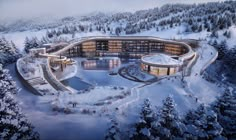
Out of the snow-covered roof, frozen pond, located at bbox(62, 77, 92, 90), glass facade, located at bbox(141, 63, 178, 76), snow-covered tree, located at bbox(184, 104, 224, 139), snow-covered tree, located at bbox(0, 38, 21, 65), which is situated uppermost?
snow-covered tree, located at bbox(0, 38, 21, 65)

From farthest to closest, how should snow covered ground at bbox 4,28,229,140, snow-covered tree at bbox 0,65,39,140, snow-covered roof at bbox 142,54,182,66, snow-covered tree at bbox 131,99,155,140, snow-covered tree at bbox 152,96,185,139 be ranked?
snow-covered roof at bbox 142,54,182,66 → snow covered ground at bbox 4,28,229,140 → snow-covered tree at bbox 152,96,185,139 → snow-covered tree at bbox 131,99,155,140 → snow-covered tree at bbox 0,65,39,140

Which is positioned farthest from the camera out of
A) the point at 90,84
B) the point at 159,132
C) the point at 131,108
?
the point at 90,84

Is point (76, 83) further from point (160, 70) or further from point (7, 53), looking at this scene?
point (7, 53)

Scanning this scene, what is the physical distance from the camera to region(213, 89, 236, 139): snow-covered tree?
19453mm

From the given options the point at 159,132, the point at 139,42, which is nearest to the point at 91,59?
the point at 139,42

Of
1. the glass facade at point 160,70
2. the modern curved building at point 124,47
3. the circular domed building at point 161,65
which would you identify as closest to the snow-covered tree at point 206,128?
the circular domed building at point 161,65

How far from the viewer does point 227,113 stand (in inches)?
803

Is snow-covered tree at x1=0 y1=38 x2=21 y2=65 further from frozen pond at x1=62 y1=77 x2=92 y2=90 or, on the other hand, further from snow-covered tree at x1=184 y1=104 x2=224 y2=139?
snow-covered tree at x1=184 y1=104 x2=224 y2=139

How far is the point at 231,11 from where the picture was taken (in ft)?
380

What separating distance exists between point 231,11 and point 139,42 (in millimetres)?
75070

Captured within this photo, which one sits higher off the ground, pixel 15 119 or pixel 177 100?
pixel 15 119

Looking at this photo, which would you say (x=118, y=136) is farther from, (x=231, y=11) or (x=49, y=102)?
(x=231, y=11)

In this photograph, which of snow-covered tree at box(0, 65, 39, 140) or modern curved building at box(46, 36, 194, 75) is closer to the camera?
snow-covered tree at box(0, 65, 39, 140)

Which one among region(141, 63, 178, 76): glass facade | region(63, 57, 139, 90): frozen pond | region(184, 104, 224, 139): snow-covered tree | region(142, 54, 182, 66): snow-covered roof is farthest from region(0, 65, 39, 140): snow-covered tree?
region(142, 54, 182, 66): snow-covered roof
